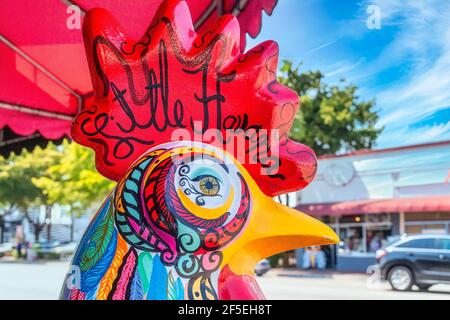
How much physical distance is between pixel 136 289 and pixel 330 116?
67.4ft

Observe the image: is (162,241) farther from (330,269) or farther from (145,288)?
(330,269)

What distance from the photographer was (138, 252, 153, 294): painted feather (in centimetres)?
145

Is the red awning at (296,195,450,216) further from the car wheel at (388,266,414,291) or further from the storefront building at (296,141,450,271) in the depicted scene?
the car wheel at (388,266,414,291)

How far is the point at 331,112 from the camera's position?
850 inches

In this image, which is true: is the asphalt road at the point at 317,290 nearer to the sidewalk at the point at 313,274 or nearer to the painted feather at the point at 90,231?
the sidewalk at the point at 313,274

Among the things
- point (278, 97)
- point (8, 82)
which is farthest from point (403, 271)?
point (278, 97)

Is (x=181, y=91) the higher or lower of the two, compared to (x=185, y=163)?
higher

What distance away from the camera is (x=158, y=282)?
145 centimetres

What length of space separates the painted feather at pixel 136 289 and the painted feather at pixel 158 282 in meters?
0.02

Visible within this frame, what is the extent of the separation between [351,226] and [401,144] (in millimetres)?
3067

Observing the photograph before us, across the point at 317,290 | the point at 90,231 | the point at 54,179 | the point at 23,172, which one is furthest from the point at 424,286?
the point at 23,172

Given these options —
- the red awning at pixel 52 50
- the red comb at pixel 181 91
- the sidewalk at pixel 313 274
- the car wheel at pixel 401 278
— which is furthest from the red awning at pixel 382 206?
the red comb at pixel 181 91

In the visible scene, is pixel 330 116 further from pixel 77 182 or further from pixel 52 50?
pixel 52 50

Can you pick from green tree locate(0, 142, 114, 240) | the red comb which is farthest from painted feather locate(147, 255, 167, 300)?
green tree locate(0, 142, 114, 240)
